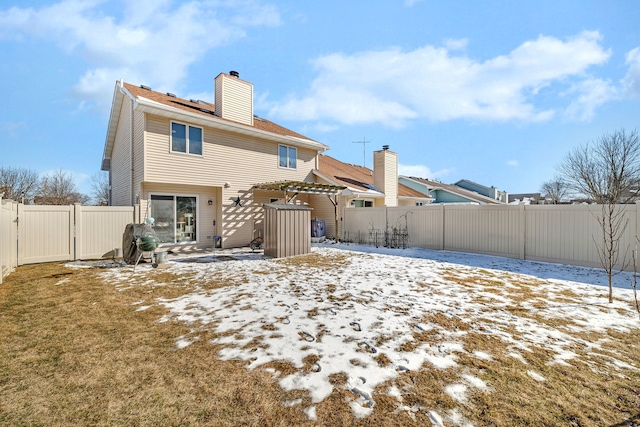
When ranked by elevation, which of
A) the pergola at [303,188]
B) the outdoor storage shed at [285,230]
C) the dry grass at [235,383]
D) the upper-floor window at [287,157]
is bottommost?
the dry grass at [235,383]

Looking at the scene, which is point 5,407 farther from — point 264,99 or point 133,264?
point 264,99

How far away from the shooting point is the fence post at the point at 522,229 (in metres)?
8.94

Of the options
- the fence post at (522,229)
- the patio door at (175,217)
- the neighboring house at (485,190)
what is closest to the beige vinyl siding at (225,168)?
the patio door at (175,217)

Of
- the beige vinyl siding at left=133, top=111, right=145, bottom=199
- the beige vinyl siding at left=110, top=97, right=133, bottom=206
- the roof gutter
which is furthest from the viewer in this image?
the beige vinyl siding at left=110, top=97, right=133, bottom=206

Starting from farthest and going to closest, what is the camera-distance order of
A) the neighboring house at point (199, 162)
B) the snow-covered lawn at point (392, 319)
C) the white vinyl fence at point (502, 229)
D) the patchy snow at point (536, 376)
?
the neighboring house at point (199, 162)
the white vinyl fence at point (502, 229)
the snow-covered lawn at point (392, 319)
the patchy snow at point (536, 376)

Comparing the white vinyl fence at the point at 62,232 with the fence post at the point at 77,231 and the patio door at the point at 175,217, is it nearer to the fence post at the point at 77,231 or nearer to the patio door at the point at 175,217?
the fence post at the point at 77,231

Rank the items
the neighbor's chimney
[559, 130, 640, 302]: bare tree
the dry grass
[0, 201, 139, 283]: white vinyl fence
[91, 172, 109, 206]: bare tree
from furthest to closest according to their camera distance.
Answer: [91, 172, 109, 206]: bare tree < [559, 130, 640, 302]: bare tree < the neighbor's chimney < [0, 201, 139, 283]: white vinyl fence < the dry grass

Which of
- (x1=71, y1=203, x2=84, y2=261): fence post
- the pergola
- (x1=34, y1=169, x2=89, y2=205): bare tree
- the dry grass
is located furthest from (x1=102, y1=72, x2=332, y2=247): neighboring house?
(x1=34, y1=169, x2=89, y2=205): bare tree

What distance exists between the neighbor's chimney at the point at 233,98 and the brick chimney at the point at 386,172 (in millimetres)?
7866

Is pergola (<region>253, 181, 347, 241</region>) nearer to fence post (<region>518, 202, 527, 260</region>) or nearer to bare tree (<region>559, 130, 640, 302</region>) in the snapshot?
fence post (<region>518, 202, 527, 260</region>)

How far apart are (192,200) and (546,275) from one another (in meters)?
12.2

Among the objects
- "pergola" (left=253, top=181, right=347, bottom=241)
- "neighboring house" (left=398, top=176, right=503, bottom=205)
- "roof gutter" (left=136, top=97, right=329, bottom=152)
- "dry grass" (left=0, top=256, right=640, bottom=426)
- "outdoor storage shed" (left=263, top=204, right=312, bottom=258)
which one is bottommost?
"dry grass" (left=0, top=256, right=640, bottom=426)

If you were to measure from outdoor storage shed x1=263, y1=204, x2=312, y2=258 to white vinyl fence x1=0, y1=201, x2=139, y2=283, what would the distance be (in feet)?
15.9

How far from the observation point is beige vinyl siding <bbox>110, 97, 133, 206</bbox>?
1124cm
